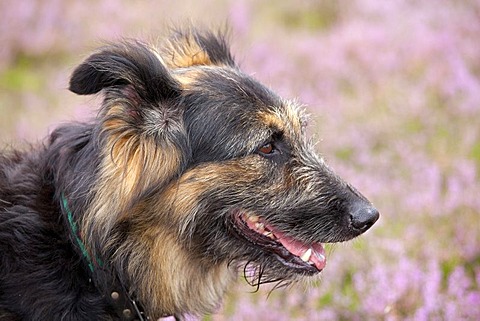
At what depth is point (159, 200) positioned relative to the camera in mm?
3658

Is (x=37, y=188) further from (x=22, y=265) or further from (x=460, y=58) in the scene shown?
(x=460, y=58)

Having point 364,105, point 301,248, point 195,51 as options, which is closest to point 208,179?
point 301,248

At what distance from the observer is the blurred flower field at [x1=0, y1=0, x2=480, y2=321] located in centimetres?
534

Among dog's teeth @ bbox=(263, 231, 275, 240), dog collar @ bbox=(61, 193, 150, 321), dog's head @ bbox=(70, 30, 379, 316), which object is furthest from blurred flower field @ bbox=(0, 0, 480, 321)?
dog collar @ bbox=(61, 193, 150, 321)

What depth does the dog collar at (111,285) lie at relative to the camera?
11.8 ft

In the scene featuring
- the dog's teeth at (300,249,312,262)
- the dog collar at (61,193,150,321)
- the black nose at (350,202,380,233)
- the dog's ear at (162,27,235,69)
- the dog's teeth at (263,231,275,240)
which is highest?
the dog's ear at (162,27,235,69)

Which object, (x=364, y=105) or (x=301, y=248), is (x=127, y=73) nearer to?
(x=301, y=248)

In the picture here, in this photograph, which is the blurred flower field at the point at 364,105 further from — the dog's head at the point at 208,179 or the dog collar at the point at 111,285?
the dog collar at the point at 111,285

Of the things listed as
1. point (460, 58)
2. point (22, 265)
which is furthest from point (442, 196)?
point (22, 265)

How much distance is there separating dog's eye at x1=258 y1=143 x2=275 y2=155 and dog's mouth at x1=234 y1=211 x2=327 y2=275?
353 millimetres

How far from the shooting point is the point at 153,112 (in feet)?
12.0

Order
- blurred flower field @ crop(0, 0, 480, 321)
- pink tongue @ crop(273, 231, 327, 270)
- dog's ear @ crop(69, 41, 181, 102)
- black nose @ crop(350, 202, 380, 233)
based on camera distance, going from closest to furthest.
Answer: dog's ear @ crop(69, 41, 181, 102), black nose @ crop(350, 202, 380, 233), pink tongue @ crop(273, 231, 327, 270), blurred flower field @ crop(0, 0, 480, 321)

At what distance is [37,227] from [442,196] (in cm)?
437

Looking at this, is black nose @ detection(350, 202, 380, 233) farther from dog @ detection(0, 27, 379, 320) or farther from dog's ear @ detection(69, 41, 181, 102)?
dog's ear @ detection(69, 41, 181, 102)
